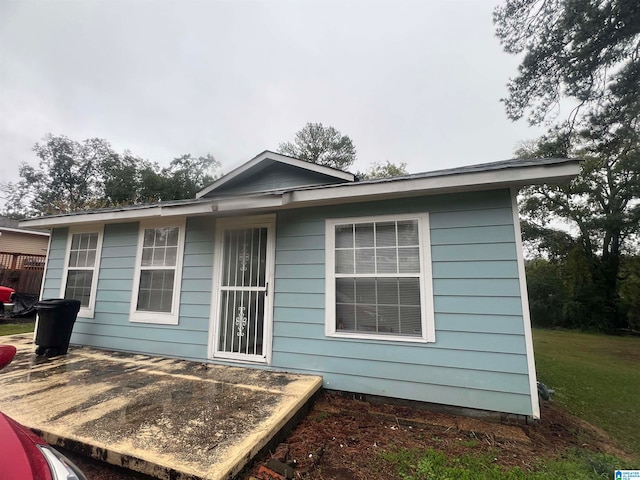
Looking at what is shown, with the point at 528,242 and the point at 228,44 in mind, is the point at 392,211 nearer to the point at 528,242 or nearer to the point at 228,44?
the point at 228,44

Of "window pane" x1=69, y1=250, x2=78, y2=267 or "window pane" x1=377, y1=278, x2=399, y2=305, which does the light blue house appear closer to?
"window pane" x1=377, y1=278, x2=399, y2=305

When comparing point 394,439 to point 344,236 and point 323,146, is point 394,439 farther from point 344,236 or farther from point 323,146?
point 323,146

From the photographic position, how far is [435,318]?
10.3 ft

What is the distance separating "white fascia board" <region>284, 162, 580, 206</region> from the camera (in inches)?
110

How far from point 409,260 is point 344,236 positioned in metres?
0.87

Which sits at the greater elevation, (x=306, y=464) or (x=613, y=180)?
(x=613, y=180)

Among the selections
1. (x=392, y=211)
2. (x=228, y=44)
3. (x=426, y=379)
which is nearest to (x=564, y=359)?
(x=426, y=379)

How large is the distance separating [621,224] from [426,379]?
55.9 ft

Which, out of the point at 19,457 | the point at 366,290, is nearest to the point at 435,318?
the point at 366,290

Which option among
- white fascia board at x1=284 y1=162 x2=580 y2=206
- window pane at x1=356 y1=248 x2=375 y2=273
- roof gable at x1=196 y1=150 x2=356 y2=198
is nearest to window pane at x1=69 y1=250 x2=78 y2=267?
roof gable at x1=196 y1=150 x2=356 y2=198

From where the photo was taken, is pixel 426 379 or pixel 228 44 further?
pixel 228 44

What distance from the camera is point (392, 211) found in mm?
3486

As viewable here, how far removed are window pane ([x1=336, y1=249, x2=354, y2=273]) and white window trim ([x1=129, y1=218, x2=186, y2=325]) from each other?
262 centimetres

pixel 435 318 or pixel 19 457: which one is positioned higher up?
pixel 435 318
